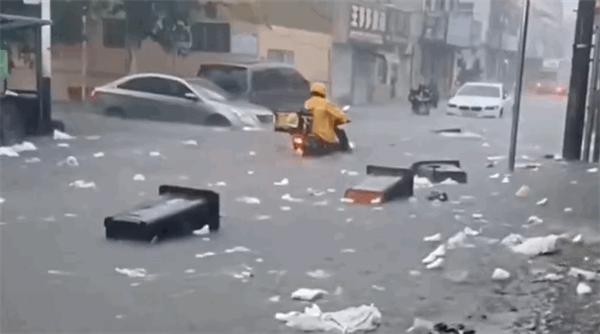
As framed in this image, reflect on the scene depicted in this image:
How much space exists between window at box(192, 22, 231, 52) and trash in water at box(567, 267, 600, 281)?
9.25 feet

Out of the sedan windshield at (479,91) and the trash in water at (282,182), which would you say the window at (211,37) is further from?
the trash in water at (282,182)

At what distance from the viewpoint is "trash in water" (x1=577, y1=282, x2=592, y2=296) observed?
7.19 feet

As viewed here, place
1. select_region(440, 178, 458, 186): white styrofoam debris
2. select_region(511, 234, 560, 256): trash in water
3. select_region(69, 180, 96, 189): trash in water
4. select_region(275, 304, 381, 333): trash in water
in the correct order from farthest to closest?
select_region(440, 178, 458, 186): white styrofoam debris → select_region(69, 180, 96, 189): trash in water → select_region(511, 234, 560, 256): trash in water → select_region(275, 304, 381, 333): trash in water

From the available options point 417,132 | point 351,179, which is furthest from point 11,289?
point 417,132

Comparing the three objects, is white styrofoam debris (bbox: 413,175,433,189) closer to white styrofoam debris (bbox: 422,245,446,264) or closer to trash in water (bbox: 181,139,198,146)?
white styrofoam debris (bbox: 422,245,446,264)

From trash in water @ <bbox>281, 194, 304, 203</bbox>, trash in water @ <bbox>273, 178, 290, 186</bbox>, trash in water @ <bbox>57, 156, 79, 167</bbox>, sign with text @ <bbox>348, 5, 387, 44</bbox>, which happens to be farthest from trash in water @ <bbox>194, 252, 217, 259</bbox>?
sign with text @ <bbox>348, 5, 387, 44</bbox>

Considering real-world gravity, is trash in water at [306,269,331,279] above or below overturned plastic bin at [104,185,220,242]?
below

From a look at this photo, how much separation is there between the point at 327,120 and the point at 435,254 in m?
1.85

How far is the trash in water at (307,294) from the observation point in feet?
6.83

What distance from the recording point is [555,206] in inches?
134

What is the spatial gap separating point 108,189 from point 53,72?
176 centimetres

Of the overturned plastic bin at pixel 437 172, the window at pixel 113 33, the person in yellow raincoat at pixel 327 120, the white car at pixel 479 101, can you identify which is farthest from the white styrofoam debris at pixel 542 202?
the window at pixel 113 33

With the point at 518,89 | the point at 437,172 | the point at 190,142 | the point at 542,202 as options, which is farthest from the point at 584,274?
the point at 190,142

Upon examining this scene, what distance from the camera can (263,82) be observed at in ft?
15.7
